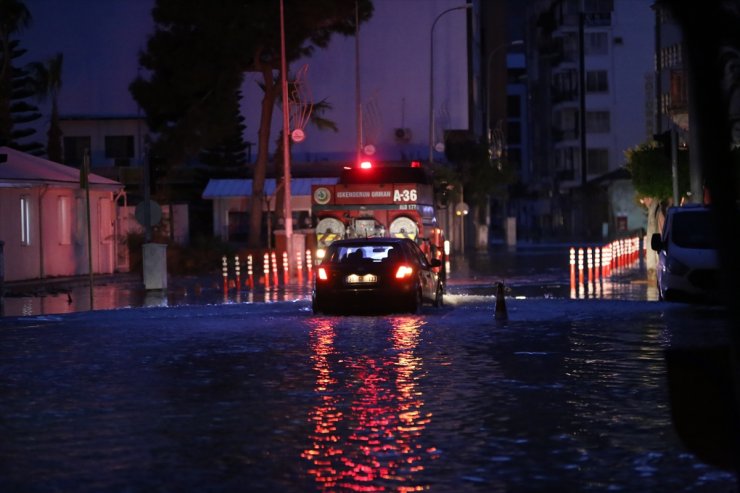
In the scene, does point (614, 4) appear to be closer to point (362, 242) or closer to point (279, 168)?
point (279, 168)

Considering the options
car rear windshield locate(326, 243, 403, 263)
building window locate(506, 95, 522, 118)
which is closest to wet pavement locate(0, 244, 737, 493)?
car rear windshield locate(326, 243, 403, 263)

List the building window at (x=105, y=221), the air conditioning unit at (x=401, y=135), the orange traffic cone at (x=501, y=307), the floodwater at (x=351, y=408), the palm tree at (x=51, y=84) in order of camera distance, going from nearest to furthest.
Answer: the floodwater at (x=351, y=408) < the orange traffic cone at (x=501, y=307) < the building window at (x=105, y=221) < the palm tree at (x=51, y=84) < the air conditioning unit at (x=401, y=135)

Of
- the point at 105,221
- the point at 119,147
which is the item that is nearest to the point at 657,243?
the point at 105,221

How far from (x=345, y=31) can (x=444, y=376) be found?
44.0 m

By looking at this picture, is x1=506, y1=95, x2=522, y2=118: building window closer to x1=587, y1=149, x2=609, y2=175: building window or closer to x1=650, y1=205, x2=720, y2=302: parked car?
x1=587, y1=149, x2=609, y2=175: building window

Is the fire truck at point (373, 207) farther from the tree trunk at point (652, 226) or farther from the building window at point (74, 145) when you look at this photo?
the building window at point (74, 145)

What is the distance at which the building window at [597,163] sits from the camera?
11406cm

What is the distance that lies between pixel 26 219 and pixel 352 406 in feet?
91.1

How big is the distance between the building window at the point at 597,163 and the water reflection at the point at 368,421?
320 ft

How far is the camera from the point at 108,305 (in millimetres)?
29281

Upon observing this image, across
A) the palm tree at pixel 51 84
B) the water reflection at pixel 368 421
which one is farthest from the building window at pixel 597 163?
the water reflection at pixel 368 421

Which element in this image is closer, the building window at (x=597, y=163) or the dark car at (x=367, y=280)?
the dark car at (x=367, y=280)

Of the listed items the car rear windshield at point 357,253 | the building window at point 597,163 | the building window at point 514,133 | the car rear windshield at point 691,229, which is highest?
the building window at point 514,133

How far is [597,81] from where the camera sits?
11369cm
